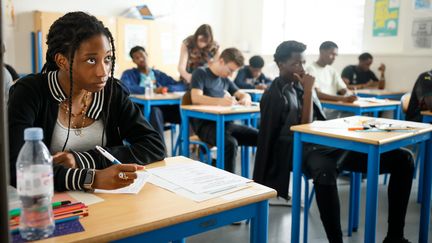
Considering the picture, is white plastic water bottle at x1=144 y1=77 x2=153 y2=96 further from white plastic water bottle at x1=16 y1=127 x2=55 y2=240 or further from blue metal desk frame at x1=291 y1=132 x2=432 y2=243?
white plastic water bottle at x1=16 y1=127 x2=55 y2=240

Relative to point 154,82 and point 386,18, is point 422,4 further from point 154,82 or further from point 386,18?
point 154,82

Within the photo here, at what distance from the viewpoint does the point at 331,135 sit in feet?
6.83

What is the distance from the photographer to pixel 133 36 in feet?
21.3

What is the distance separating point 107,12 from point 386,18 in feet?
13.4

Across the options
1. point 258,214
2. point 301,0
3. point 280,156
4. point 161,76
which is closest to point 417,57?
point 301,0

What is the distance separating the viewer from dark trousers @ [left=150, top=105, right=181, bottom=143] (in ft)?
13.4

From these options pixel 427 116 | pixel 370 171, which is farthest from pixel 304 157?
pixel 427 116

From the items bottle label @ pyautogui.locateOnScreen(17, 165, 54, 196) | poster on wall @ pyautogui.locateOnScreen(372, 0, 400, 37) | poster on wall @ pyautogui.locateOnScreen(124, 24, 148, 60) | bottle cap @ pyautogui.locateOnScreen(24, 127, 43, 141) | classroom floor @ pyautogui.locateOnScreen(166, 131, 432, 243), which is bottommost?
classroom floor @ pyautogui.locateOnScreen(166, 131, 432, 243)

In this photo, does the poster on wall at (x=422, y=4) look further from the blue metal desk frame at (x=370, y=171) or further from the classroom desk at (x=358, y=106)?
the blue metal desk frame at (x=370, y=171)

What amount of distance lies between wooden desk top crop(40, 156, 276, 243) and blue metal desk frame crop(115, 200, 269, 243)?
0.9 inches

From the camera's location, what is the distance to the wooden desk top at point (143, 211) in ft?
2.96

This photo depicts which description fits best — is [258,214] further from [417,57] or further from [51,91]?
[417,57]

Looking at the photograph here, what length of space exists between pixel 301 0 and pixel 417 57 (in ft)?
7.38

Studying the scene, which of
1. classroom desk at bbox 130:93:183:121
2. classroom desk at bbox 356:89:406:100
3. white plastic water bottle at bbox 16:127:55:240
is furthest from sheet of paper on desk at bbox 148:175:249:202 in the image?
classroom desk at bbox 356:89:406:100
